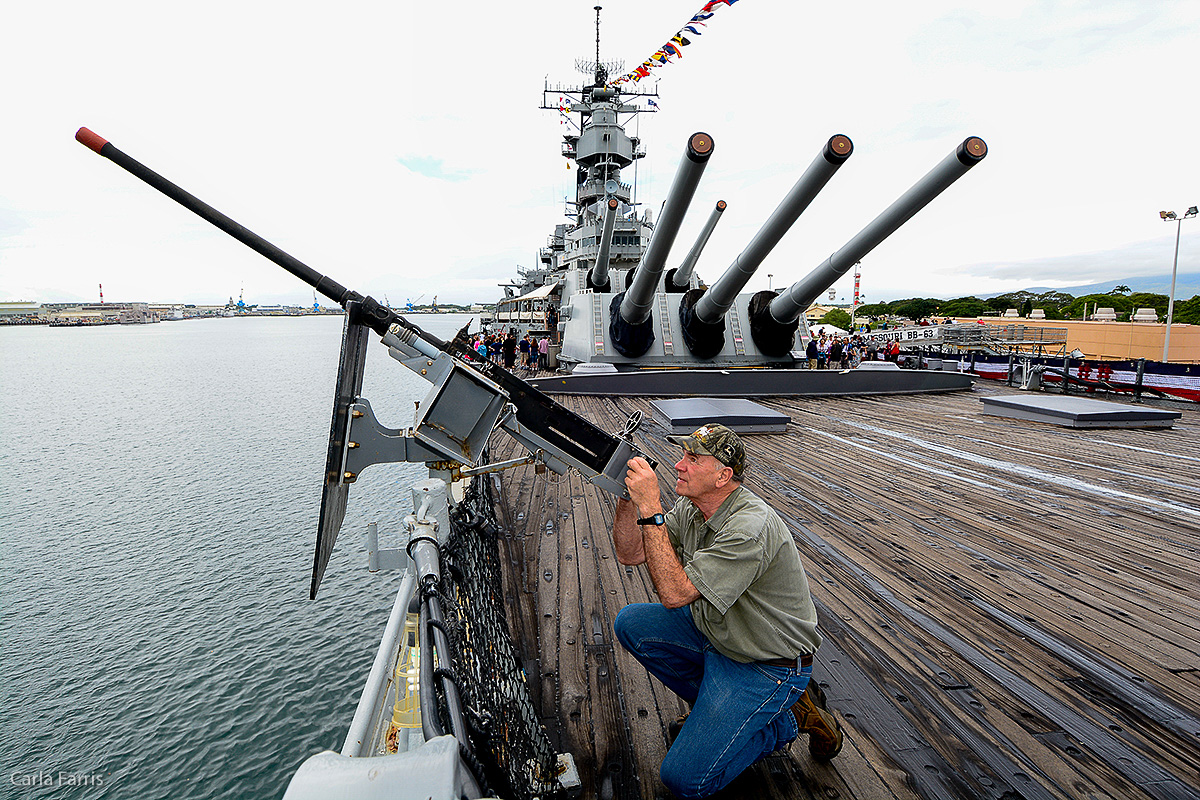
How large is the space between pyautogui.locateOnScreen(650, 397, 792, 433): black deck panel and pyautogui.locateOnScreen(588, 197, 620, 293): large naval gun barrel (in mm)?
4047

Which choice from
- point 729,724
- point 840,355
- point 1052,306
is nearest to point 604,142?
point 840,355

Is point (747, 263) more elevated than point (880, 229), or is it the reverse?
point (880, 229)

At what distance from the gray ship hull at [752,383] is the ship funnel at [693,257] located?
3.45 metres

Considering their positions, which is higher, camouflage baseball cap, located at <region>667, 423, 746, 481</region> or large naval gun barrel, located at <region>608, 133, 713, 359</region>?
large naval gun barrel, located at <region>608, 133, 713, 359</region>

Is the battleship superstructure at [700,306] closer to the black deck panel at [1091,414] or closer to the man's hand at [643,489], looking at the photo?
the black deck panel at [1091,414]

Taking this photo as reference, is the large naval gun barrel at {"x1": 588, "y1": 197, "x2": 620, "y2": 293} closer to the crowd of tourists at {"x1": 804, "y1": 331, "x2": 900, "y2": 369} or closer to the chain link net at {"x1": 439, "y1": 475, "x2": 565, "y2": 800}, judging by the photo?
the crowd of tourists at {"x1": 804, "y1": 331, "x2": 900, "y2": 369}

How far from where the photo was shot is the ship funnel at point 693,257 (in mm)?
12883

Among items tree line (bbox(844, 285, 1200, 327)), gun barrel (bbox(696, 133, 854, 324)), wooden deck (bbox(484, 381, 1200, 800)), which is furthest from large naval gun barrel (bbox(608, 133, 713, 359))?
tree line (bbox(844, 285, 1200, 327))

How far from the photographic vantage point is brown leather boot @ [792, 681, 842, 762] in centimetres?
212

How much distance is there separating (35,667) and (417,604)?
5.27 m

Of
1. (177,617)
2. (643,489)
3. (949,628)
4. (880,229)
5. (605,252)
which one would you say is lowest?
(177,617)

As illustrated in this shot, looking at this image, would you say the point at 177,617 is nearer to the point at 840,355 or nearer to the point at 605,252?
the point at 605,252

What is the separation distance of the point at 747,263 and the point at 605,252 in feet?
14.1

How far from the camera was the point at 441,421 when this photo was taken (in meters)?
2.52
